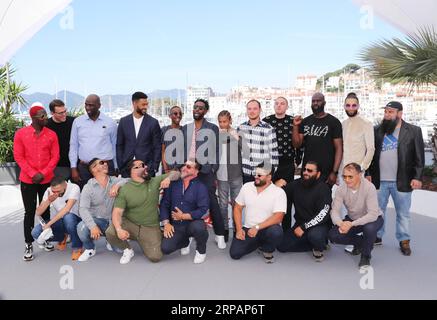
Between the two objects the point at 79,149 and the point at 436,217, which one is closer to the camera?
the point at 79,149

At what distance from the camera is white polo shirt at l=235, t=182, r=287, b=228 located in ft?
13.0

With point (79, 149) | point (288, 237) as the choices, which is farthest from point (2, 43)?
point (288, 237)

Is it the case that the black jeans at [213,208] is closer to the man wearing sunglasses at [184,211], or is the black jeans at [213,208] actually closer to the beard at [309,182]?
the man wearing sunglasses at [184,211]

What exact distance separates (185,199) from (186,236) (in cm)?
38

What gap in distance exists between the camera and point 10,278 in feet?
11.6

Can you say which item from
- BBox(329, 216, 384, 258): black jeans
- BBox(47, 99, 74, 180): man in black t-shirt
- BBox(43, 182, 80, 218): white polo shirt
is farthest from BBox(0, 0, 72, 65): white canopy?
BBox(329, 216, 384, 258): black jeans

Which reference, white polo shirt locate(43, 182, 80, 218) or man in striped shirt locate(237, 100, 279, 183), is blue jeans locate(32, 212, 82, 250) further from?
man in striped shirt locate(237, 100, 279, 183)

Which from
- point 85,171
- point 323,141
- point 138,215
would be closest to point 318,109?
point 323,141

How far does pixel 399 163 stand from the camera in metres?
4.17

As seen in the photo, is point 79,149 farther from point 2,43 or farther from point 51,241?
point 2,43

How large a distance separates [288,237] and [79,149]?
8.20 feet

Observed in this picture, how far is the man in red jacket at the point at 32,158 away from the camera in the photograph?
4.09 meters

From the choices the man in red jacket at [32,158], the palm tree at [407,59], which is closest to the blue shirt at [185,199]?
the man in red jacket at [32,158]

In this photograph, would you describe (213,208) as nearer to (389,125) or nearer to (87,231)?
(87,231)
